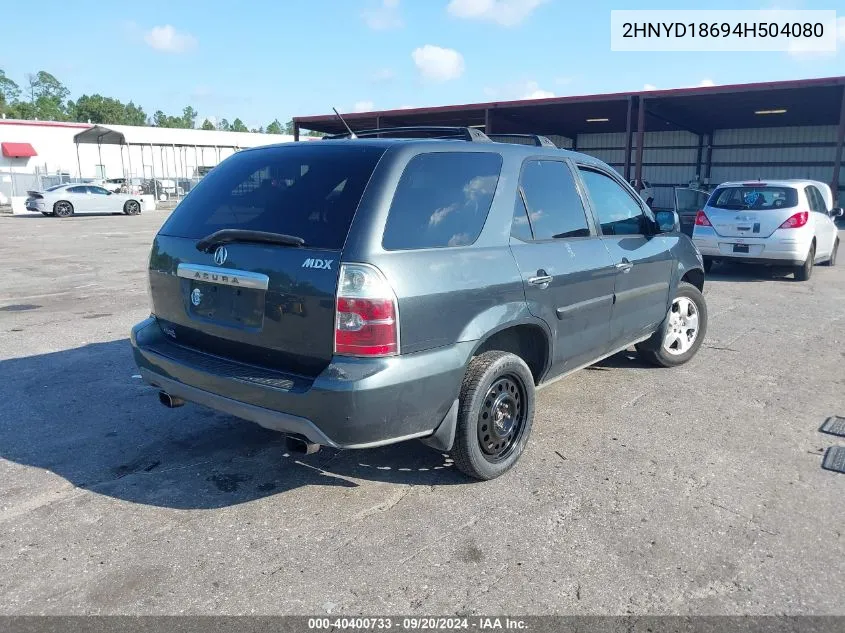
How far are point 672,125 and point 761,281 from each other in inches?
805

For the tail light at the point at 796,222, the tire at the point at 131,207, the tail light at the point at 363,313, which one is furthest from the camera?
the tire at the point at 131,207

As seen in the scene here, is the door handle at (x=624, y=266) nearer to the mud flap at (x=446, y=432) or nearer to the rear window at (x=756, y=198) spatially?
the mud flap at (x=446, y=432)

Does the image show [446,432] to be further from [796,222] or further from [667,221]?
[796,222]

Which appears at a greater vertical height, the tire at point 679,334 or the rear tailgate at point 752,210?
the rear tailgate at point 752,210

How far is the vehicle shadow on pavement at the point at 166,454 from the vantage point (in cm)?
364

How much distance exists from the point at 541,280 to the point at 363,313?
1288 mm

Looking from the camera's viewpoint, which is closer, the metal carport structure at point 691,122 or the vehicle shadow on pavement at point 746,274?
the vehicle shadow on pavement at point 746,274

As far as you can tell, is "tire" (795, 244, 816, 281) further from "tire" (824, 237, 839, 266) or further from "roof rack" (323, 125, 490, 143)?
"roof rack" (323, 125, 490, 143)

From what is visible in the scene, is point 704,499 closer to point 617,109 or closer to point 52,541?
point 52,541

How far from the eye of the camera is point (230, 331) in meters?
3.38

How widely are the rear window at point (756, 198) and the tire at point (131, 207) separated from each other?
2845cm

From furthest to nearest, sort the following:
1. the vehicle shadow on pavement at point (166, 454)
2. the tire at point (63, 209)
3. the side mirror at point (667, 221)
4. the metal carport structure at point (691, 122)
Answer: the tire at point (63, 209)
the metal carport structure at point (691, 122)
the side mirror at point (667, 221)
the vehicle shadow on pavement at point (166, 454)

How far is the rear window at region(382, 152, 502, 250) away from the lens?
3.20 m

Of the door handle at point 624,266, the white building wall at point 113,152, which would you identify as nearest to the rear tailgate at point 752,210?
the door handle at point 624,266
